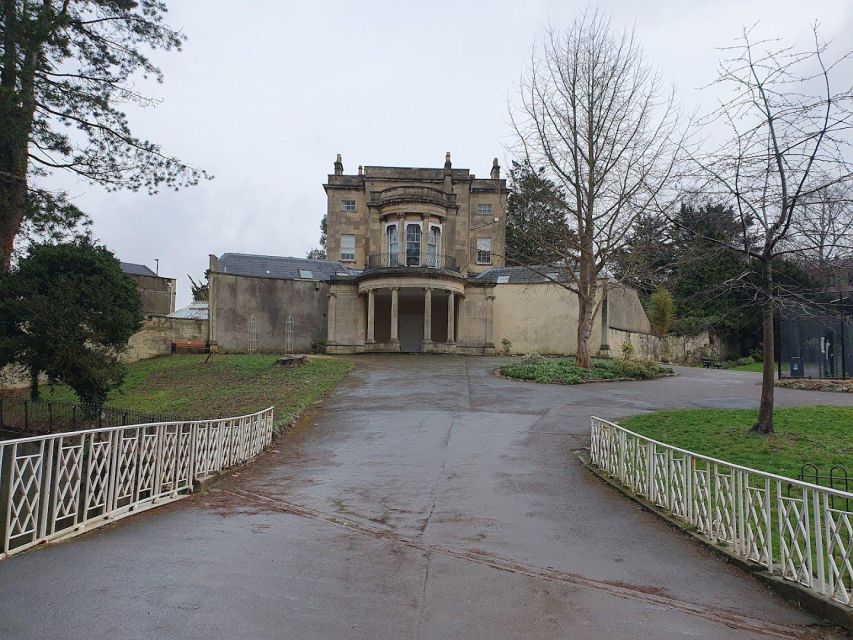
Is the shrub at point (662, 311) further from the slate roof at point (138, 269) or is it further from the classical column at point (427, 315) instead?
the slate roof at point (138, 269)

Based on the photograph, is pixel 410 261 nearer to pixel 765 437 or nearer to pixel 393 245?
pixel 393 245

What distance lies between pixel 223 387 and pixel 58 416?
4873 mm

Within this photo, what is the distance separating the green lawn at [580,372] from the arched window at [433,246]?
36.8 ft

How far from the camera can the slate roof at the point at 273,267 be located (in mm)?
34344

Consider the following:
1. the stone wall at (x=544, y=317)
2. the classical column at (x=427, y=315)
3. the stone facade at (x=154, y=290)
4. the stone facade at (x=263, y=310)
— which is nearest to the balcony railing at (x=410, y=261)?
the classical column at (x=427, y=315)

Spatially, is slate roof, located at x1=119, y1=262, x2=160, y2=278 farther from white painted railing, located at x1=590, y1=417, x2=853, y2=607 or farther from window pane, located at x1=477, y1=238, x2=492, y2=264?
white painted railing, located at x1=590, y1=417, x2=853, y2=607

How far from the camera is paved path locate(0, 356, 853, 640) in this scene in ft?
14.5

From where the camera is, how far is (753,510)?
6039mm

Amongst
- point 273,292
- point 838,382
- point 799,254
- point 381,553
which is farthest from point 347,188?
point 381,553

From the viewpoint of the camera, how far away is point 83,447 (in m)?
6.63

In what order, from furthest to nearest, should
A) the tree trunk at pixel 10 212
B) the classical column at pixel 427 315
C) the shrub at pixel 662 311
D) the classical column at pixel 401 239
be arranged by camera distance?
the shrub at pixel 662 311 < the classical column at pixel 401 239 < the classical column at pixel 427 315 < the tree trunk at pixel 10 212

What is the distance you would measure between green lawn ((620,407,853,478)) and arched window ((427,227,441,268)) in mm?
21498

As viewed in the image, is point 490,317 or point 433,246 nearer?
point 490,317

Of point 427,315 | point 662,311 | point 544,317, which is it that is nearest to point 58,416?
point 427,315
